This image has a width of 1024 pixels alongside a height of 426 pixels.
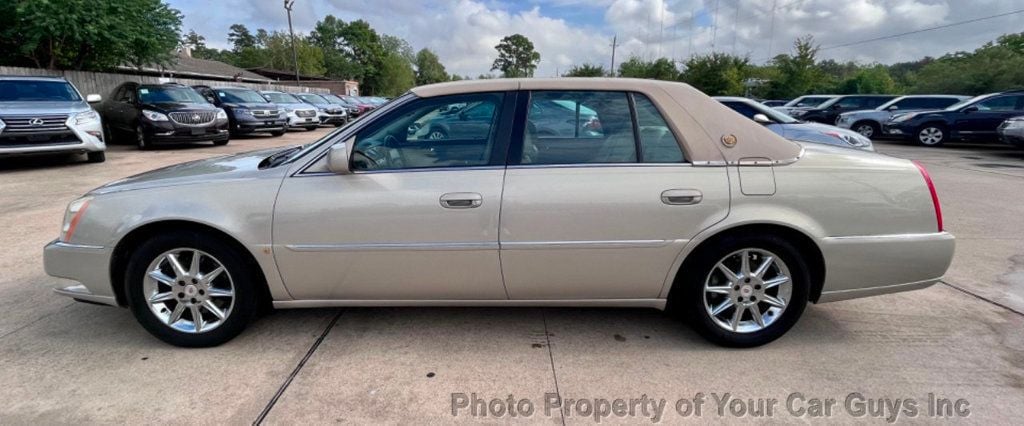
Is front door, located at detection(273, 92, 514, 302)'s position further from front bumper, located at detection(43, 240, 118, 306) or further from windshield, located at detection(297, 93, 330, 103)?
windshield, located at detection(297, 93, 330, 103)

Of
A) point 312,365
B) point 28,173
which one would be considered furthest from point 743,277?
point 28,173

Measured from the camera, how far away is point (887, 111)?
637 inches

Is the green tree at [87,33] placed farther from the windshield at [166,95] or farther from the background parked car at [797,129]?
the background parked car at [797,129]

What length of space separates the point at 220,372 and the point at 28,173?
9.29 meters

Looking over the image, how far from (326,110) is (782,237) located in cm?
2177

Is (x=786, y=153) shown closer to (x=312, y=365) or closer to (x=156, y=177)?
(x=312, y=365)

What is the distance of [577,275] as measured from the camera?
279cm

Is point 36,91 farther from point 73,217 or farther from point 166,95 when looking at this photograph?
point 73,217

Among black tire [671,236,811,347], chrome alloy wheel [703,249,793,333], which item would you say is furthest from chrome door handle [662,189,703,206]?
chrome alloy wheel [703,249,793,333]

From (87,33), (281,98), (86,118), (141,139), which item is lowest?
(141,139)

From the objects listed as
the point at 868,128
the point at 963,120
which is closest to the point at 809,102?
the point at 868,128

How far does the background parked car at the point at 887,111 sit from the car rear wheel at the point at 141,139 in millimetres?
19652

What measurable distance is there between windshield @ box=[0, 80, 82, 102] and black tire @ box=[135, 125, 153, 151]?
7.69 feet

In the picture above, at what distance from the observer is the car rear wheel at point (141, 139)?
12.1m
